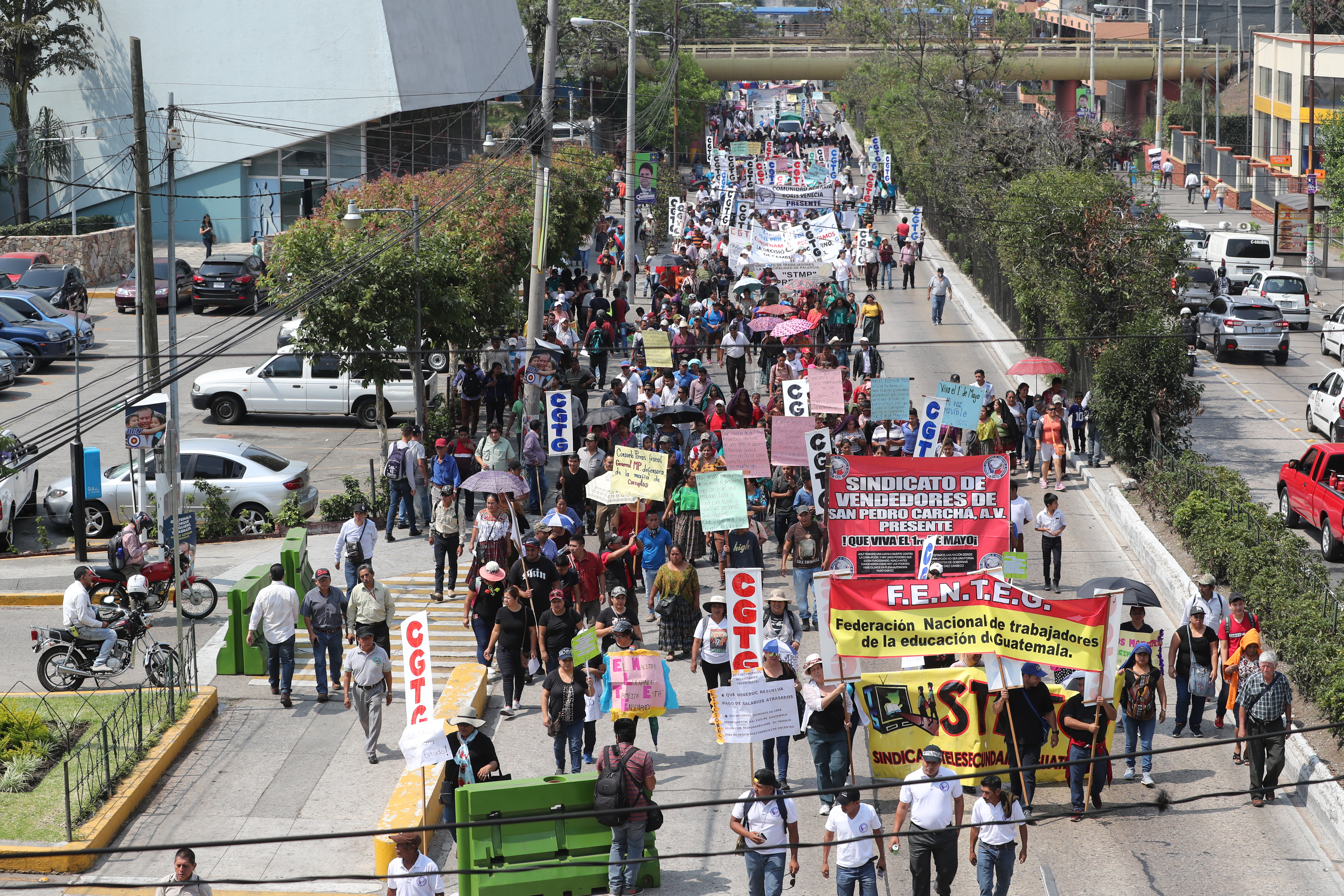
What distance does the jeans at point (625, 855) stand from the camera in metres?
11.5

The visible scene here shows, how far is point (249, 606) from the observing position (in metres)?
17.2

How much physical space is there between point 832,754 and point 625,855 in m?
2.21

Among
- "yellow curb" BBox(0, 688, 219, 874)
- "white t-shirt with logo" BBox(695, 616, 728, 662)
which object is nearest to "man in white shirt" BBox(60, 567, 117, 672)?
"yellow curb" BBox(0, 688, 219, 874)

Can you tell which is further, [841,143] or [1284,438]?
[841,143]

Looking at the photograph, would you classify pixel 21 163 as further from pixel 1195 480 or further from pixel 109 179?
pixel 1195 480

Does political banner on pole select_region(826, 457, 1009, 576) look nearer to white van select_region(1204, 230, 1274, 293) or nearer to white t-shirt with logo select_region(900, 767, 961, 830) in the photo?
white t-shirt with logo select_region(900, 767, 961, 830)

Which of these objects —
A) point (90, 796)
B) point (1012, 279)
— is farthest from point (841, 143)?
point (90, 796)

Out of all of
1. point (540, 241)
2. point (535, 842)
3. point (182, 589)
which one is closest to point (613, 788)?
point (535, 842)

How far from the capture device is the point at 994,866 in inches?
435

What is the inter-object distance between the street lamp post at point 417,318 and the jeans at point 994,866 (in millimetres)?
15455

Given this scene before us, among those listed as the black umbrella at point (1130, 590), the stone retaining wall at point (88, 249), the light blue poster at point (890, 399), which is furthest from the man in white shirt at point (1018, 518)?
the stone retaining wall at point (88, 249)

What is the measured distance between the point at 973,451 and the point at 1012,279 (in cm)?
855

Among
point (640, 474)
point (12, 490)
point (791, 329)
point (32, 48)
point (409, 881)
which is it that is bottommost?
point (409, 881)

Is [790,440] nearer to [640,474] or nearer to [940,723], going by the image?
[640,474]
